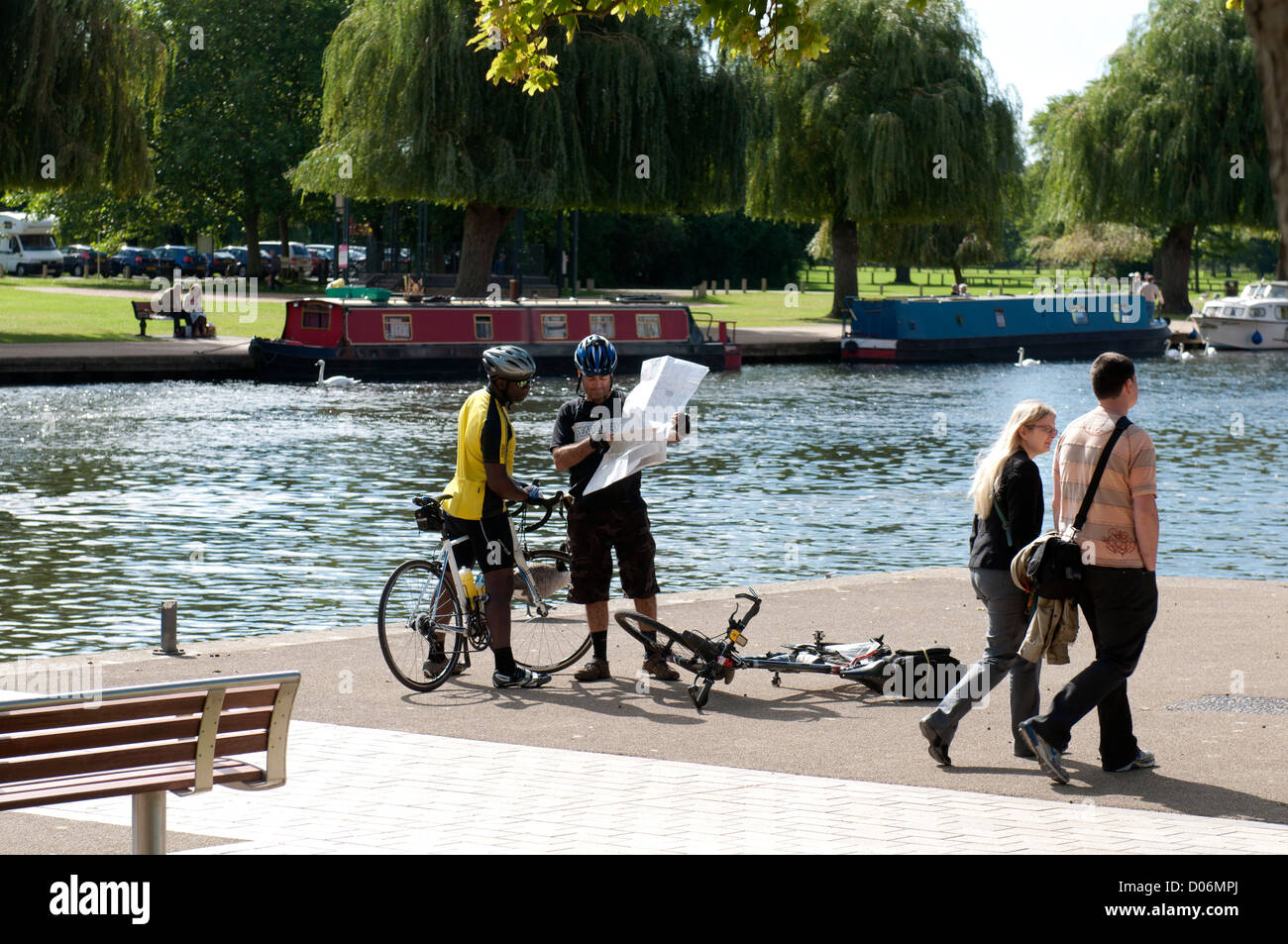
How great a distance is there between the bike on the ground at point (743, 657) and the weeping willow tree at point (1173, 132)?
51500 millimetres

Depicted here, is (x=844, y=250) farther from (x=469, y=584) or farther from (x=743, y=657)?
(x=469, y=584)

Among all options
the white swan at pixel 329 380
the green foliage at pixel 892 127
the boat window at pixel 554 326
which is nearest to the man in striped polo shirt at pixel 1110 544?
the white swan at pixel 329 380

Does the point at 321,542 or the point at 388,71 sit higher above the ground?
the point at 388,71

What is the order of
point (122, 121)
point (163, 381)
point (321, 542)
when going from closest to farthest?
point (321, 542) → point (163, 381) → point (122, 121)

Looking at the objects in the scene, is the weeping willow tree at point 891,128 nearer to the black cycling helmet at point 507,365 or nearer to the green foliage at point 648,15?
the green foliage at point 648,15

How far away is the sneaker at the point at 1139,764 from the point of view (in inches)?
307

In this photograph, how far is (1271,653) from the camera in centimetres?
1058

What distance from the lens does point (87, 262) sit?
82812mm

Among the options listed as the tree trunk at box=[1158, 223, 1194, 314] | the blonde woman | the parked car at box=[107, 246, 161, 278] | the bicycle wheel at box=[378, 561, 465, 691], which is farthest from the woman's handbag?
the parked car at box=[107, 246, 161, 278]

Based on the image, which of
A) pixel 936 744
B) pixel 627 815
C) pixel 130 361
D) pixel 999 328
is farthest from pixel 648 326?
pixel 627 815

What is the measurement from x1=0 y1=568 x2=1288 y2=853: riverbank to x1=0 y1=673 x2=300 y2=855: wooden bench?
552mm
